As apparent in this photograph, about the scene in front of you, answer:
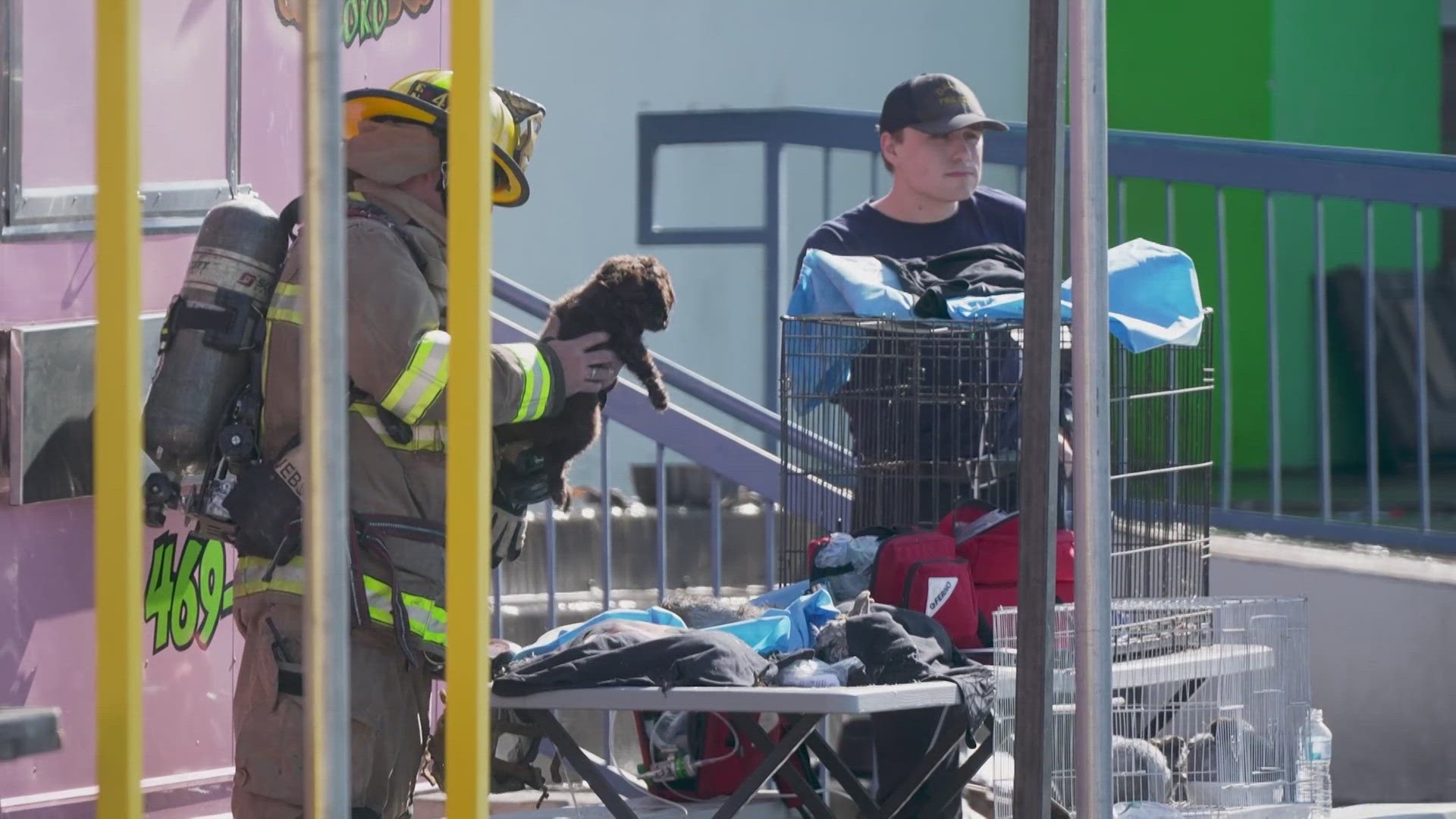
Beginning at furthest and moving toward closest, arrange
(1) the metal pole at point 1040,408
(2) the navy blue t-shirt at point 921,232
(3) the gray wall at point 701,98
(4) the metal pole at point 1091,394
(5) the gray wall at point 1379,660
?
(3) the gray wall at point 701,98 → (5) the gray wall at point 1379,660 → (2) the navy blue t-shirt at point 921,232 → (1) the metal pole at point 1040,408 → (4) the metal pole at point 1091,394

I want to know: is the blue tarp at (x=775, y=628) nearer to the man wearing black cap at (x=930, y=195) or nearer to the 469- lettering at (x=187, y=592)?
the 469- lettering at (x=187, y=592)

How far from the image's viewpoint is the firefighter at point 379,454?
3.73m

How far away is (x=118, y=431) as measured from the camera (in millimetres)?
2418

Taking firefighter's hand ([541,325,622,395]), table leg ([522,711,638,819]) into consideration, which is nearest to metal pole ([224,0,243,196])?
firefighter's hand ([541,325,622,395])

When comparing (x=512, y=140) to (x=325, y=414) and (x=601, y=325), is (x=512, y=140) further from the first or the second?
(x=325, y=414)

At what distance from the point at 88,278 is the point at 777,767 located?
77.9 inches


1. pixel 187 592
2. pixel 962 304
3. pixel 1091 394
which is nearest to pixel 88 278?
pixel 187 592

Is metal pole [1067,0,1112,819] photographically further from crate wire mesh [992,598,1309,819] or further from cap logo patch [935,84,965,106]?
cap logo patch [935,84,965,106]

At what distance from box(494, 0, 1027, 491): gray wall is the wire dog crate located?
365 cm

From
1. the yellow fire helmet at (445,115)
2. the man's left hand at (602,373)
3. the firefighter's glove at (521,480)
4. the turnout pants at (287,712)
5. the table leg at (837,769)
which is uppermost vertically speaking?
the yellow fire helmet at (445,115)

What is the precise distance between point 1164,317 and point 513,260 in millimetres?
4648

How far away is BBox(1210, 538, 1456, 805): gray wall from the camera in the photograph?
617 cm

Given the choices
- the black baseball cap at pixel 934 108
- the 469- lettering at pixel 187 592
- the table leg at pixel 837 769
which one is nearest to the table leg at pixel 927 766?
the table leg at pixel 837 769

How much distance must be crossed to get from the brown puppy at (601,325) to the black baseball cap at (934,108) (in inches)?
61.6
